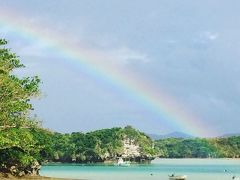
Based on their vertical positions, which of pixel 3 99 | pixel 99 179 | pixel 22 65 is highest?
pixel 22 65

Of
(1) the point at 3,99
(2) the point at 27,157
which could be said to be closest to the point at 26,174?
(2) the point at 27,157

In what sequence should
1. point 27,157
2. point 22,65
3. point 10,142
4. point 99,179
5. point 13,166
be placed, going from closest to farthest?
point 10,142, point 22,65, point 27,157, point 13,166, point 99,179

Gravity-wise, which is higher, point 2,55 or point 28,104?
→ point 2,55

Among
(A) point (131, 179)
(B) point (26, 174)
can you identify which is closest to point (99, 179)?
(A) point (131, 179)

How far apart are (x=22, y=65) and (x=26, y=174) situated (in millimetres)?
22250

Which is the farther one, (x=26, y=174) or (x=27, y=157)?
(x=26, y=174)

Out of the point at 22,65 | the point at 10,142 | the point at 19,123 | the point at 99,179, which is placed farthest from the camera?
the point at 99,179

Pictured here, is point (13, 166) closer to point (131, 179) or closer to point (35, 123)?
point (35, 123)

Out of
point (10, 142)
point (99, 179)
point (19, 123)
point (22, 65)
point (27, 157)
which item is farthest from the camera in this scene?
point (99, 179)

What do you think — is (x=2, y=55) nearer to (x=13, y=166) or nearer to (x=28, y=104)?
(x=28, y=104)

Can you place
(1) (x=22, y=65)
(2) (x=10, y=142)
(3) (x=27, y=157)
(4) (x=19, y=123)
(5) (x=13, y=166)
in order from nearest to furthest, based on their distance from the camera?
(2) (x=10, y=142)
(4) (x=19, y=123)
(1) (x=22, y=65)
(3) (x=27, y=157)
(5) (x=13, y=166)

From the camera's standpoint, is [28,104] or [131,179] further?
[131,179]

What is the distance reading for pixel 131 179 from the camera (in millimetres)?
105875

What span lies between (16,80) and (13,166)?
16.6 metres
